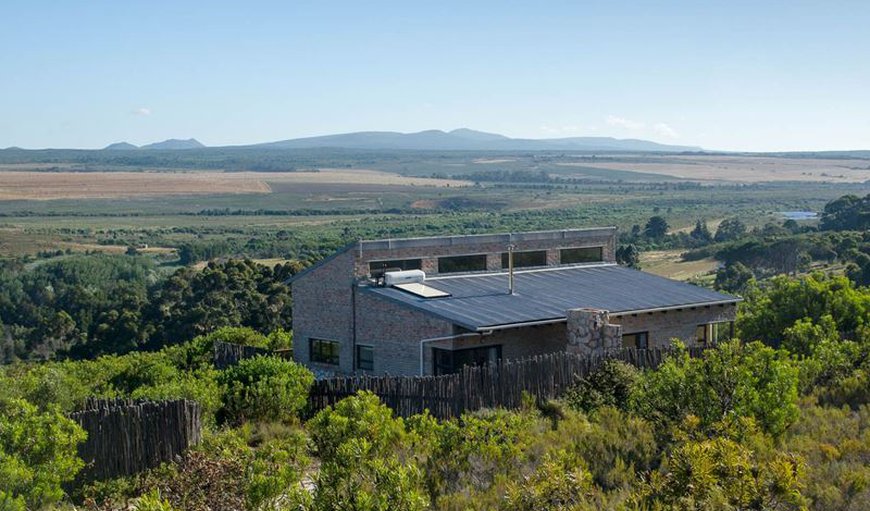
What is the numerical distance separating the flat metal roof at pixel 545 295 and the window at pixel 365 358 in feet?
4.85

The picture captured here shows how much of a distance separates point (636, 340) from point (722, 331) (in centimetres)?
592

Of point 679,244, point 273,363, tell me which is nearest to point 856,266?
point 273,363

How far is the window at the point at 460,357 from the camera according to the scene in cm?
2509

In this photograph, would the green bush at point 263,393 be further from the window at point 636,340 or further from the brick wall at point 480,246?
the window at point 636,340

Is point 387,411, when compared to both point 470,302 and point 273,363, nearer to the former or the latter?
point 273,363

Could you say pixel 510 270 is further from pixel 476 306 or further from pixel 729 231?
pixel 729 231

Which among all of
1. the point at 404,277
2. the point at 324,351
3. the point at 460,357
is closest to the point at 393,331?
the point at 404,277

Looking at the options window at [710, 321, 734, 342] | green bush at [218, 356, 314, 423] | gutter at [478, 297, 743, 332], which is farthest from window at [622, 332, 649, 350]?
green bush at [218, 356, 314, 423]

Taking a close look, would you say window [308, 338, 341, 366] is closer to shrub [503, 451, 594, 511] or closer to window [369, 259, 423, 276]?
window [369, 259, 423, 276]

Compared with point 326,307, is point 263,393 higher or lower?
lower

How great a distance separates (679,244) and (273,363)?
298ft

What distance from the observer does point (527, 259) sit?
31.3 metres

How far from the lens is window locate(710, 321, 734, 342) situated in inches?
1175

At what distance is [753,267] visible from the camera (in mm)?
75312
